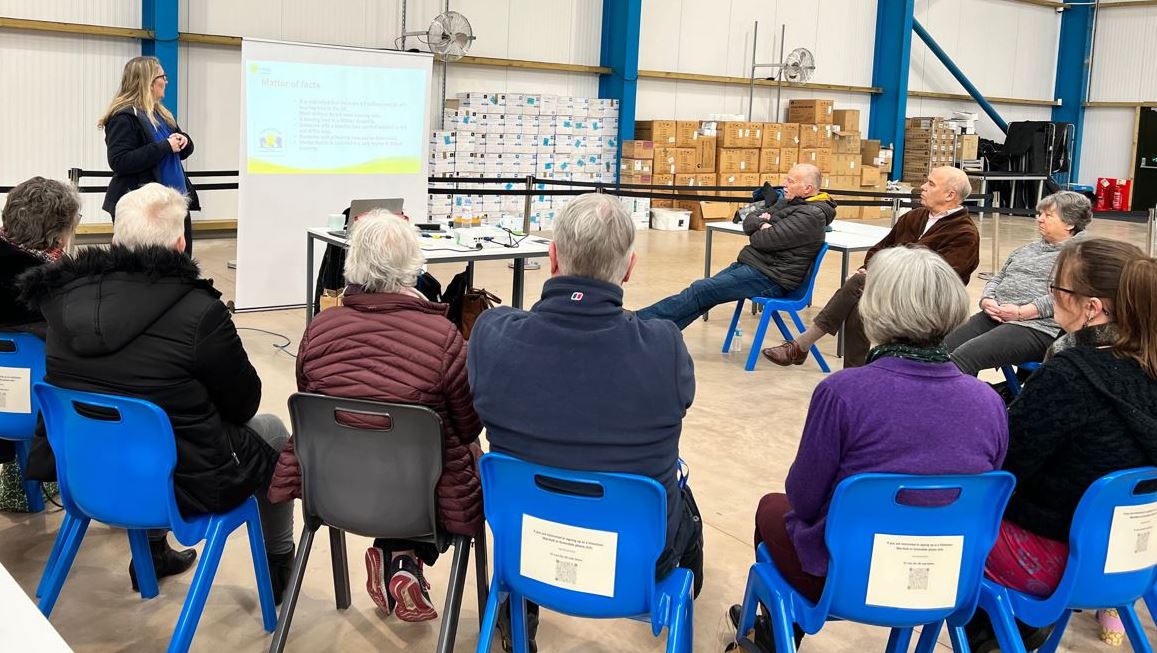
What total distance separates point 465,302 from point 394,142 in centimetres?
211

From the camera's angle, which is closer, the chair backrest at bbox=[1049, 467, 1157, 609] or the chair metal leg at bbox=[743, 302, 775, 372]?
the chair backrest at bbox=[1049, 467, 1157, 609]

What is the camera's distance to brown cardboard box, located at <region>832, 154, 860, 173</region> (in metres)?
14.1

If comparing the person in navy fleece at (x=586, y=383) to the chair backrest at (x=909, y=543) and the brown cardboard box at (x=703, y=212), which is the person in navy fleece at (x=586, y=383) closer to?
the chair backrest at (x=909, y=543)

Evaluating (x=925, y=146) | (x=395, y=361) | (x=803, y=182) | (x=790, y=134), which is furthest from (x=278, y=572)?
(x=925, y=146)

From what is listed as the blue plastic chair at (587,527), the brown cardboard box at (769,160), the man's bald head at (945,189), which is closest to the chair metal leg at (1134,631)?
the blue plastic chair at (587,527)

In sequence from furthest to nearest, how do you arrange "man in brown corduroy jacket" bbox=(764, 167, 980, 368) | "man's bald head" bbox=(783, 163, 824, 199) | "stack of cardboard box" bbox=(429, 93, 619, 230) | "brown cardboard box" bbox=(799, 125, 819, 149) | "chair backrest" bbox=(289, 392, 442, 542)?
"brown cardboard box" bbox=(799, 125, 819, 149) < "stack of cardboard box" bbox=(429, 93, 619, 230) < "man's bald head" bbox=(783, 163, 824, 199) < "man in brown corduroy jacket" bbox=(764, 167, 980, 368) < "chair backrest" bbox=(289, 392, 442, 542)

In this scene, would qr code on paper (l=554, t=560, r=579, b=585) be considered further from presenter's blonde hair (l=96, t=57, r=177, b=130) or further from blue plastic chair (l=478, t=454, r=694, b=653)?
presenter's blonde hair (l=96, t=57, r=177, b=130)

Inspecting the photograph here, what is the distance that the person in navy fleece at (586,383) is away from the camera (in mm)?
2023

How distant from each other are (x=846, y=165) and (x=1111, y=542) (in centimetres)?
1261

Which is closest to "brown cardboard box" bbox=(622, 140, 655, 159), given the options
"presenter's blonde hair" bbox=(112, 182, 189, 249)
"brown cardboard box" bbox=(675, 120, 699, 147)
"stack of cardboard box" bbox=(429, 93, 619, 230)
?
"stack of cardboard box" bbox=(429, 93, 619, 230)

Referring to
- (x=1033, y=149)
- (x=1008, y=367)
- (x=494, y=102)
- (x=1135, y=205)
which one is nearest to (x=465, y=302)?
(x=1008, y=367)

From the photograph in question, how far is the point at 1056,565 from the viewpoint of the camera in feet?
7.09

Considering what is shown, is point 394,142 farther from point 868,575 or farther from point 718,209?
point 718,209

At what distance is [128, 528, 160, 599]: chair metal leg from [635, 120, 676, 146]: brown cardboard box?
10081mm
